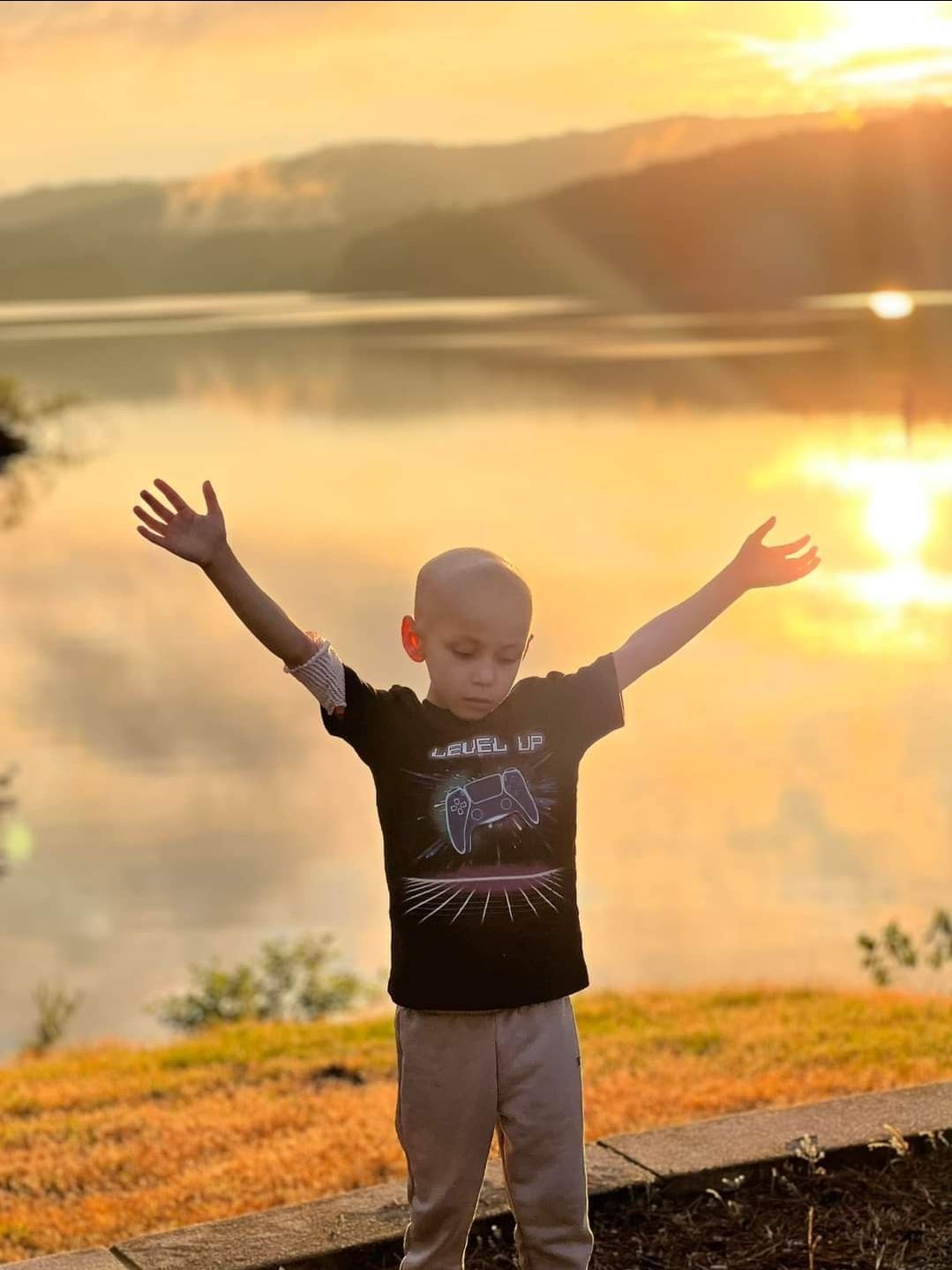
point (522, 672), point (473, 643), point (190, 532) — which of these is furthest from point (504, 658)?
point (522, 672)

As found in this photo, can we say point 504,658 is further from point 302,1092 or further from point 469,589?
point 302,1092

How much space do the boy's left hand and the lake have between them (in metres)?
4.55

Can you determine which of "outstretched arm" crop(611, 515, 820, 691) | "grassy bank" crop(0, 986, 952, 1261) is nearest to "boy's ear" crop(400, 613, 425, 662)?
"outstretched arm" crop(611, 515, 820, 691)

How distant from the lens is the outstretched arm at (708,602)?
11.2 ft

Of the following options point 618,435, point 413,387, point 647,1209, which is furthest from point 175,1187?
point 413,387

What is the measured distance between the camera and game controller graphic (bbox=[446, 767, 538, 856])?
324cm

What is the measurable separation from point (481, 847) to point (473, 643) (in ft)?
1.18

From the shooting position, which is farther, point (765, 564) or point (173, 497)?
point (765, 564)

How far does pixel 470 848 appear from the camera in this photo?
10.6 ft

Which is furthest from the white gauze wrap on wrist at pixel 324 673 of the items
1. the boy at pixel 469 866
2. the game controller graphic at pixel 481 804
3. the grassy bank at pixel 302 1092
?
the grassy bank at pixel 302 1092

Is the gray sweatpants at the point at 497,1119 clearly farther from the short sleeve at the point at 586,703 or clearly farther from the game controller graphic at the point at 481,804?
the short sleeve at the point at 586,703

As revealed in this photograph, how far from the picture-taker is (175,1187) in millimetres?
5035

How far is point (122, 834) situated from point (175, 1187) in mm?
6536

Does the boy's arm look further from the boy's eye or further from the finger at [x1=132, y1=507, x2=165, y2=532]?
the boy's eye
